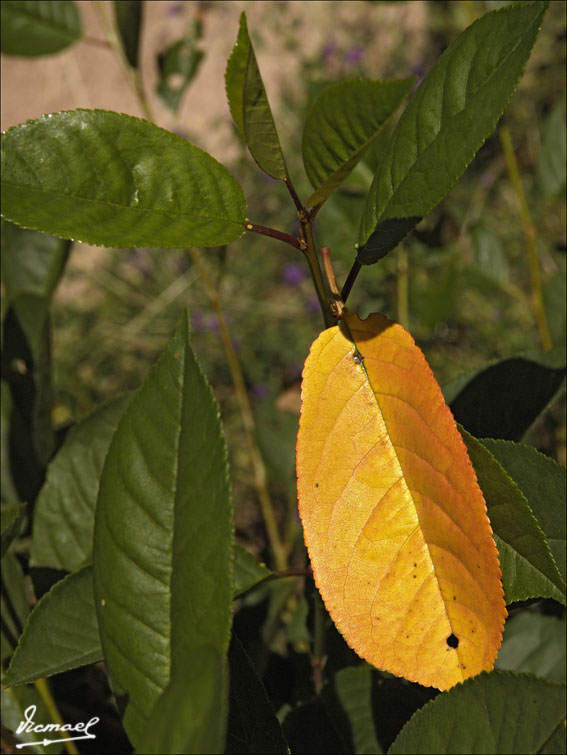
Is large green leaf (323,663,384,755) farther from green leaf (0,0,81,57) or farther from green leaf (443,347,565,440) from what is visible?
green leaf (0,0,81,57)

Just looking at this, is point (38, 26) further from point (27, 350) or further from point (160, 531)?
point (160, 531)

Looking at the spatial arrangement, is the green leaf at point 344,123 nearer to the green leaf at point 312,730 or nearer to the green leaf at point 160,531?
the green leaf at point 160,531

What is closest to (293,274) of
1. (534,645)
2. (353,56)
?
(353,56)

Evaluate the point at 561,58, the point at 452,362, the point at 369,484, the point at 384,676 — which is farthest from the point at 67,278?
the point at 369,484

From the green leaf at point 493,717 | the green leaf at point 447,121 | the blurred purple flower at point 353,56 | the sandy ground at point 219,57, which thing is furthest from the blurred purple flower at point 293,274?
the green leaf at point 493,717

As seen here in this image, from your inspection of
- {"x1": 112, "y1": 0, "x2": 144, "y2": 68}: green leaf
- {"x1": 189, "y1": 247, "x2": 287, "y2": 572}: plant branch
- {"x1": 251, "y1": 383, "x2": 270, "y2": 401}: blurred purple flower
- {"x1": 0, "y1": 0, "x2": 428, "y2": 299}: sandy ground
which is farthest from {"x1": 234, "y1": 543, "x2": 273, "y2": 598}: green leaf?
{"x1": 0, "y1": 0, "x2": 428, "y2": 299}: sandy ground
